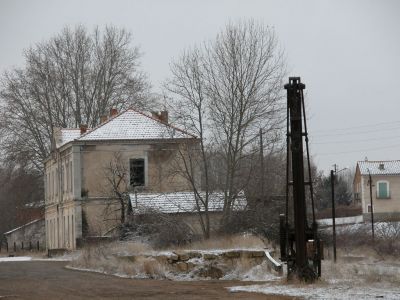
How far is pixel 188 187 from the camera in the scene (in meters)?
49.2

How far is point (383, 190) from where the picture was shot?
274 ft

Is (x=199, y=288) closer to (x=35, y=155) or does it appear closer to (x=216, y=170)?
(x=216, y=170)

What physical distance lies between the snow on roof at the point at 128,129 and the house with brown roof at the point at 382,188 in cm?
3252

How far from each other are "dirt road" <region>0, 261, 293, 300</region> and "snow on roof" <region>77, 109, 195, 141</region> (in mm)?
26369

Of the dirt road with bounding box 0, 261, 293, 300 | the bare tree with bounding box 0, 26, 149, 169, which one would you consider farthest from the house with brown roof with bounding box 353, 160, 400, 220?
the dirt road with bounding box 0, 261, 293, 300

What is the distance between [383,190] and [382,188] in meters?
0.25

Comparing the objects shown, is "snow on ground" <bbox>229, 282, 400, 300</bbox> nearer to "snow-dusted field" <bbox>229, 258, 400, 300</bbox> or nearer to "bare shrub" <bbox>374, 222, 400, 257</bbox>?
"snow-dusted field" <bbox>229, 258, 400, 300</bbox>

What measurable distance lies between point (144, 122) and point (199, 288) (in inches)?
1360

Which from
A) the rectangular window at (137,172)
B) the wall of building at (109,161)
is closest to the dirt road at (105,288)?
the wall of building at (109,161)

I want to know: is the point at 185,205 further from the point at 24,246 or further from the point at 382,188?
the point at 382,188

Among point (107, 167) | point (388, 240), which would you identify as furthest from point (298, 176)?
point (107, 167)

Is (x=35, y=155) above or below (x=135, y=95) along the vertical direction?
below

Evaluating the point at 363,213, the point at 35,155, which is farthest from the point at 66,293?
the point at 363,213

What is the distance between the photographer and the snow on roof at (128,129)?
53.2 metres
